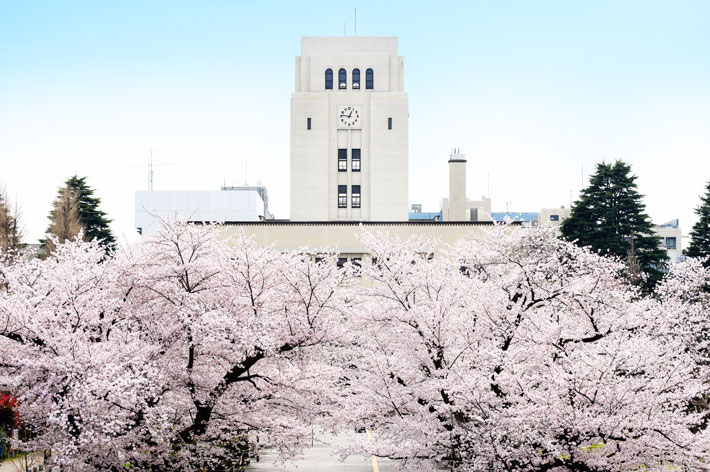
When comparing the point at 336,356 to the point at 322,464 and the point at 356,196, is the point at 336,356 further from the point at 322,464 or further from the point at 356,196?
the point at 356,196

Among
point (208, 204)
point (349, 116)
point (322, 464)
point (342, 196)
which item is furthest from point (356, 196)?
point (208, 204)

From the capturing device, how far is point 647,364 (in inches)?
861

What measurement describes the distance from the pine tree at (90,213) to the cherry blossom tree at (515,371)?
43770 mm

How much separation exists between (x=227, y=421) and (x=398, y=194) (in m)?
50.8

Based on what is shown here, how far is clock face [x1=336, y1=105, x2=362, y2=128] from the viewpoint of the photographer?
74.6m

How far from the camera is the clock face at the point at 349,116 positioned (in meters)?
74.6

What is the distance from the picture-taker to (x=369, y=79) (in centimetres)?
7638

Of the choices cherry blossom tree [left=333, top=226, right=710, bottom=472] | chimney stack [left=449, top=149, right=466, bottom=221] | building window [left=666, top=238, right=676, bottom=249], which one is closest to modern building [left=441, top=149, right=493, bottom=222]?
chimney stack [left=449, top=149, right=466, bottom=221]

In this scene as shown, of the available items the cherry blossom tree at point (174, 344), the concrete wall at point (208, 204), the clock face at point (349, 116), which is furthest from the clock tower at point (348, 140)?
the cherry blossom tree at point (174, 344)

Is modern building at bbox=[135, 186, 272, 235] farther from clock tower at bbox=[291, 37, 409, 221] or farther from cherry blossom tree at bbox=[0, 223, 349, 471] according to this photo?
cherry blossom tree at bbox=[0, 223, 349, 471]

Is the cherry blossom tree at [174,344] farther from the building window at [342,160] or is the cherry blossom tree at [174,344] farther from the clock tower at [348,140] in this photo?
the building window at [342,160]

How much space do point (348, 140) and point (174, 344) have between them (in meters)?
52.4

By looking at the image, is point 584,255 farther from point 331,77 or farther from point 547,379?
point 331,77

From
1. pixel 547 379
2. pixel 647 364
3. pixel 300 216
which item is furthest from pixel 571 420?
pixel 300 216
